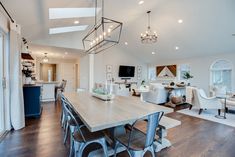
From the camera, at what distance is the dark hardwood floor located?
224cm

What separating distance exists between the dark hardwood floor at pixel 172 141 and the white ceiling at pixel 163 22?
2470 mm

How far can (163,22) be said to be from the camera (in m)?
5.80

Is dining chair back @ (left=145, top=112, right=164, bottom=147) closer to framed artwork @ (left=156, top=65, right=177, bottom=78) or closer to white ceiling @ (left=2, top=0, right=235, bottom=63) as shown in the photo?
white ceiling @ (left=2, top=0, right=235, bottom=63)

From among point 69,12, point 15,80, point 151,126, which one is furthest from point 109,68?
point 151,126

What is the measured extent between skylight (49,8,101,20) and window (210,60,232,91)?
628 cm

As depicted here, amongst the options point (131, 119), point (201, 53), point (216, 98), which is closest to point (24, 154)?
point (131, 119)

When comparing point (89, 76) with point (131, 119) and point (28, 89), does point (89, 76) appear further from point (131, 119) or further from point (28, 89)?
point (131, 119)

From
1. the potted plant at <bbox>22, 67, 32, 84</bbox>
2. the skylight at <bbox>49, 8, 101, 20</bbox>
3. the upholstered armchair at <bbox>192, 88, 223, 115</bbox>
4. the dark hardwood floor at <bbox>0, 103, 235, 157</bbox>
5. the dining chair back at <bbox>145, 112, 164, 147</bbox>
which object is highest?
the skylight at <bbox>49, 8, 101, 20</bbox>

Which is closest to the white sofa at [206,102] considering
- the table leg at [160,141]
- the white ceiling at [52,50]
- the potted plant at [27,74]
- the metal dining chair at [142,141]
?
the table leg at [160,141]

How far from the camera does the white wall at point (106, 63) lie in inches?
288

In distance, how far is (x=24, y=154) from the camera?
217 cm

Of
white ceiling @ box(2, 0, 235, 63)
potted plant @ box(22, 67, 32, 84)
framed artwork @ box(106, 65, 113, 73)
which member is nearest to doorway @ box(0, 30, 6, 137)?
white ceiling @ box(2, 0, 235, 63)

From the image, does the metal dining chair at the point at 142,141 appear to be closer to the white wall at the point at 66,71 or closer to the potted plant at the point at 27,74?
the potted plant at the point at 27,74

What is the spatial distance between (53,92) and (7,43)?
155 inches
